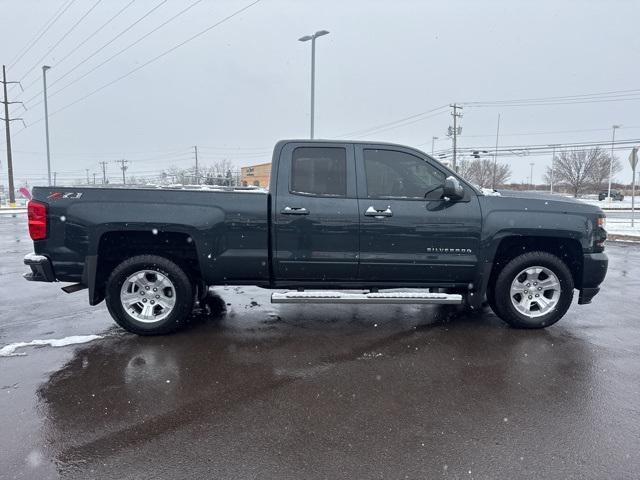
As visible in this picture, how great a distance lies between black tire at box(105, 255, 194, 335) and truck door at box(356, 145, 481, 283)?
1887 millimetres

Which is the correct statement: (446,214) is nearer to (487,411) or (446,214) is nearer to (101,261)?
(487,411)

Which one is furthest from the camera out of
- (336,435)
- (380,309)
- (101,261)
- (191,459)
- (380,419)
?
(380,309)

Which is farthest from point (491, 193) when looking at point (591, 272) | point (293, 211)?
point (293, 211)

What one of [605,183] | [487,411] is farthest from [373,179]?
[605,183]

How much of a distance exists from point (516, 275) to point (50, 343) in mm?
4922

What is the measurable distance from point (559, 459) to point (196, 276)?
12.5 ft

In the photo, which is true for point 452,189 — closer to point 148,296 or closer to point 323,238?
point 323,238

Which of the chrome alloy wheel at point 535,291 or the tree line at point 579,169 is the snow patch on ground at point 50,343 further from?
the tree line at point 579,169

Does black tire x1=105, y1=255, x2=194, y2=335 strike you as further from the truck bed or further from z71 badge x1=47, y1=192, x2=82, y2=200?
z71 badge x1=47, y1=192, x2=82, y2=200

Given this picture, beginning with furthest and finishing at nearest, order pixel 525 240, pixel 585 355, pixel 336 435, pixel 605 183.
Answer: pixel 605 183 → pixel 525 240 → pixel 585 355 → pixel 336 435

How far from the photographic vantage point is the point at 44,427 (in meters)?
3.09

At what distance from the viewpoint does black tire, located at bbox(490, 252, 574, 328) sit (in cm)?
503

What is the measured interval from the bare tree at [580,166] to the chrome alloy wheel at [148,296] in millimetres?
70481

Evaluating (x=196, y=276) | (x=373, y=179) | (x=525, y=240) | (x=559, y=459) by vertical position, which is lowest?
(x=559, y=459)
